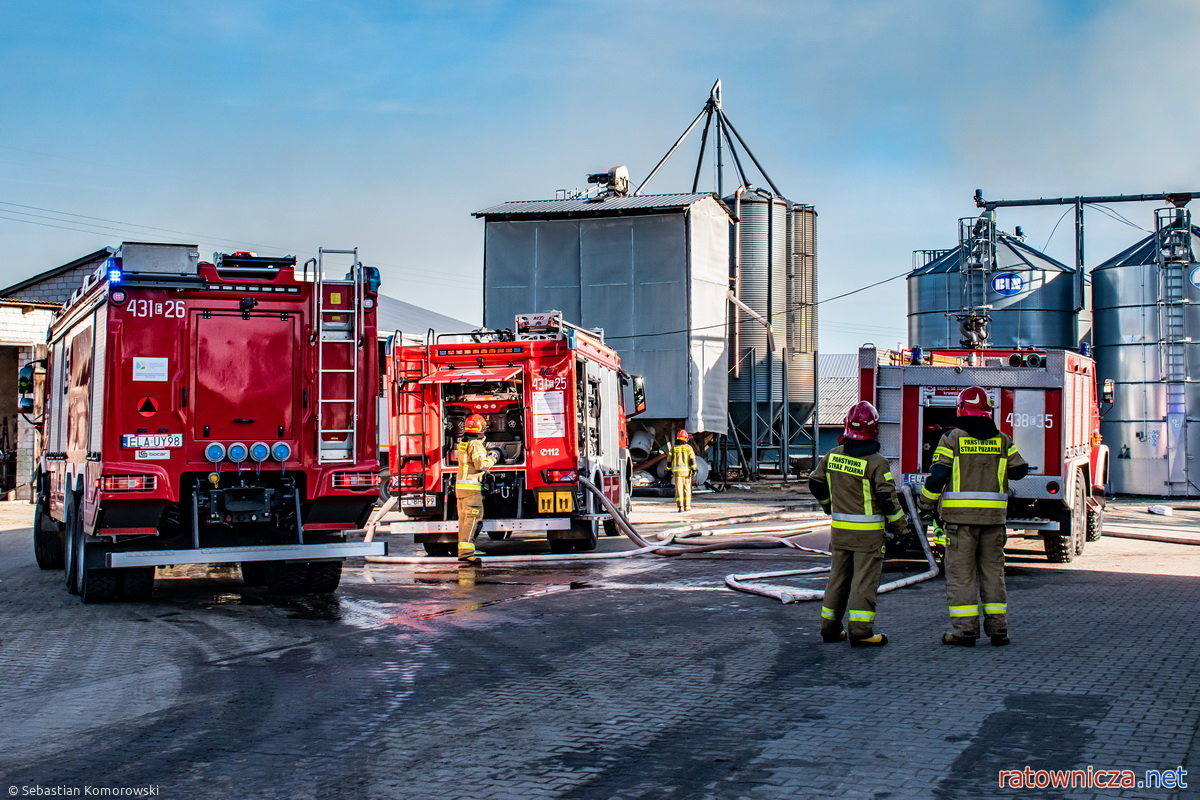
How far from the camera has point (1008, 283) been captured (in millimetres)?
31578

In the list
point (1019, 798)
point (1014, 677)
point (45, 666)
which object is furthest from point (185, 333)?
point (1019, 798)

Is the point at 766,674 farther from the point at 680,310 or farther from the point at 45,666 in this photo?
the point at 680,310

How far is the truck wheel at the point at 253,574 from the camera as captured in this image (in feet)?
41.1

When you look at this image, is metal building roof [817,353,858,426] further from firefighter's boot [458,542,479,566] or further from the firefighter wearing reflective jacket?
firefighter's boot [458,542,479,566]

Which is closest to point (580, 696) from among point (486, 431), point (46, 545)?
point (486, 431)

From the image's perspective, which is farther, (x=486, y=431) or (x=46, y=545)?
(x=486, y=431)

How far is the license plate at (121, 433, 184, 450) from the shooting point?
1041cm

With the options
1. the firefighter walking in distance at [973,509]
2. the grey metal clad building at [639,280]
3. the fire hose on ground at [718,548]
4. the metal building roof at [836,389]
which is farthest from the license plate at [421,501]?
the metal building roof at [836,389]

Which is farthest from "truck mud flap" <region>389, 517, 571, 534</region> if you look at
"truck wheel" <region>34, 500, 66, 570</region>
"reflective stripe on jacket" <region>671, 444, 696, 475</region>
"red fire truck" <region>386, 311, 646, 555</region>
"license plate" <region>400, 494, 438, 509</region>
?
"reflective stripe on jacket" <region>671, 444, 696, 475</region>

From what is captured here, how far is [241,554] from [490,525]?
4.99m

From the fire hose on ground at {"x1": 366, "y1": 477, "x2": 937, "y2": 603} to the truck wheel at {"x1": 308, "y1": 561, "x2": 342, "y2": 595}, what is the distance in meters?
0.55

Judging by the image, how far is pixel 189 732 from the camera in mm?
6004

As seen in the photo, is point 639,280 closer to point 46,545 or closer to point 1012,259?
point 1012,259

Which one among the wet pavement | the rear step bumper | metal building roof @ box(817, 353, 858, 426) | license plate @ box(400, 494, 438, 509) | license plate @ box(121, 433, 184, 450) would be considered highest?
metal building roof @ box(817, 353, 858, 426)
